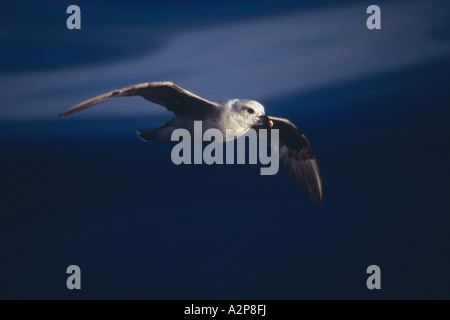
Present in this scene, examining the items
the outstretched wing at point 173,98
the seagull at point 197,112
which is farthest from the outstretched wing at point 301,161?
the outstretched wing at point 173,98

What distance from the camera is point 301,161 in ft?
11.5

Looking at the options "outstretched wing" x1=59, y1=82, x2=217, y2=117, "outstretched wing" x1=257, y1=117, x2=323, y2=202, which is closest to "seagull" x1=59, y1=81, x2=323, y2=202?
"outstretched wing" x1=59, y1=82, x2=217, y2=117

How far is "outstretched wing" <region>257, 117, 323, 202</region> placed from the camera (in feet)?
11.3

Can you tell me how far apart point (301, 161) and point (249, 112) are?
28.7 inches

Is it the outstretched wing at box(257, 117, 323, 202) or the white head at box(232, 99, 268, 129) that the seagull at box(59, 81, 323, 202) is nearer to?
the white head at box(232, 99, 268, 129)

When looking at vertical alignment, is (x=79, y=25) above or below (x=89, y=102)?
above

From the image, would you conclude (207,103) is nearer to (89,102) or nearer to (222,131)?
(222,131)

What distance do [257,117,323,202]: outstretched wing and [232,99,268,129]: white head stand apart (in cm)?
44

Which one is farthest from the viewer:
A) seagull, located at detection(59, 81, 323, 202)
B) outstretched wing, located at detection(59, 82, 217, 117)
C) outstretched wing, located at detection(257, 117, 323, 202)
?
outstretched wing, located at detection(257, 117, 323, 202)

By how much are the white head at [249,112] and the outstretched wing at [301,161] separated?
439 mm

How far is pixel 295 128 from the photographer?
3311 mm

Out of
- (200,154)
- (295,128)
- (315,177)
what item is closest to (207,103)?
(200,154)

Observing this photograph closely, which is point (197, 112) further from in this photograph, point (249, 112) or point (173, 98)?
point (249, 112)
